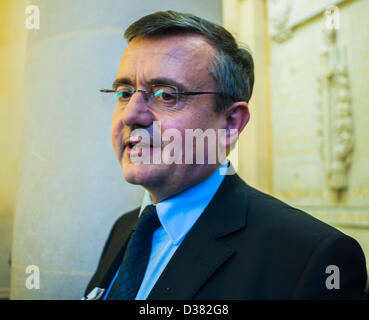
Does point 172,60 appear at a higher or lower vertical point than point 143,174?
higher

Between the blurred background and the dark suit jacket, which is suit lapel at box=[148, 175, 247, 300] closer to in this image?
the dark suit jacket

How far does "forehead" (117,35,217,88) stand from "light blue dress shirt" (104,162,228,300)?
290mm

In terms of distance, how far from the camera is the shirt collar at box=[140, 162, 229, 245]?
927 millimetres

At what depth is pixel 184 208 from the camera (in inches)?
37.3

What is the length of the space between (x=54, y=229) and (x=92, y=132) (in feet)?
1.08

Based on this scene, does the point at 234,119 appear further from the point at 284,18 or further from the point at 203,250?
the point at 284,18

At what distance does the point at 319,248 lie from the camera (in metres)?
0.71

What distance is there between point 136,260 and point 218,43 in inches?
25.1

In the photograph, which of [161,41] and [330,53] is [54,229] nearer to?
[161,41]

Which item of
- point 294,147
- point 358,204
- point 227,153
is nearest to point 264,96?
point 294,147

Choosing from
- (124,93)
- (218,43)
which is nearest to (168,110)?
(124,93)

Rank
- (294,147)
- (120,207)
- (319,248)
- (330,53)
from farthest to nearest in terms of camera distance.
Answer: (294,147) → (330,53) → (120,207) → (319,248)

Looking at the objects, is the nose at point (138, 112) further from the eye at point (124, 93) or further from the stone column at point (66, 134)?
the stone column at point (66, 134)

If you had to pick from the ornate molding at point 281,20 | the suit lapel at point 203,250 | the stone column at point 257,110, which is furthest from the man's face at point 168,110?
the ornate molding at point 281,20
